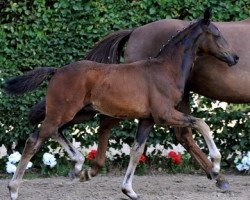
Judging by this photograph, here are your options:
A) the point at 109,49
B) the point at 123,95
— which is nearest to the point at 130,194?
the point at 123,95

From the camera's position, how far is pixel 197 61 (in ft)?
24.5

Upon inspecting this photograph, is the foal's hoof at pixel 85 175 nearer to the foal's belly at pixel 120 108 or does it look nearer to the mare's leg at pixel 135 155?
the mare's leg at pixel 135 155

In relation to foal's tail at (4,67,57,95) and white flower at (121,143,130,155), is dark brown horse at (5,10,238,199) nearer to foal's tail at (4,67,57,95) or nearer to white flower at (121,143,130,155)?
foal's tail at (4,67,57,95)

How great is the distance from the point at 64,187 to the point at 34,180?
73 centimetres

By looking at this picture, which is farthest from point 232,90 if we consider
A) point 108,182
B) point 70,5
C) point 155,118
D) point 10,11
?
point 10,11

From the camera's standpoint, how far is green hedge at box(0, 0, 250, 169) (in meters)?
8.57

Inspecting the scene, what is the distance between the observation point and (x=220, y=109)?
29.1 ft

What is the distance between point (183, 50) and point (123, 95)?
2.40ft

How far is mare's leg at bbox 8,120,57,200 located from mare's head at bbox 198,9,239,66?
159 centimetres

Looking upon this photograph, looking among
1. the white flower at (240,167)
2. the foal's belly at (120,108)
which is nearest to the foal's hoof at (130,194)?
the foal's belly at (120,108)

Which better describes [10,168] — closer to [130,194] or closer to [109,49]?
[109,49]

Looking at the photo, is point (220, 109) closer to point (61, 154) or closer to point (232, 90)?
point (232, 90)

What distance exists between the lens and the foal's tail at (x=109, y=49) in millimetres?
7699

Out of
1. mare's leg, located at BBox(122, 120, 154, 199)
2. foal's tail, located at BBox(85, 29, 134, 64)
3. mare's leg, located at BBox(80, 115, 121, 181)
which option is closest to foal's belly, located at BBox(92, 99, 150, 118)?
mare's leg, located at BBox(122, 120, 154, 199)
